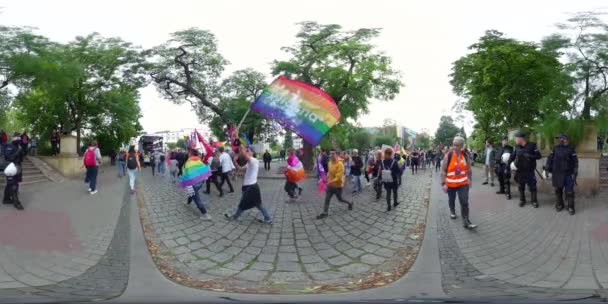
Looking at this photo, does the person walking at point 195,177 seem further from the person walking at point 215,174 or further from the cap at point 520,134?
the cap at point 520,134

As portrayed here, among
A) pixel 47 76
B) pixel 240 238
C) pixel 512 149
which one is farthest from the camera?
pixel 47 76

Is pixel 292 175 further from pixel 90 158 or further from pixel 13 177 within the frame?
pixel 13 177

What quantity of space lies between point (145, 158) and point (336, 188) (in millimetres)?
2556

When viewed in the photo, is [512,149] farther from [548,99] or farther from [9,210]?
[9,210]

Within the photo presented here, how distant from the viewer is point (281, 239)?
2.45 m

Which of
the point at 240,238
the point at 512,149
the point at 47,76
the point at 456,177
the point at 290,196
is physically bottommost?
the point at 240,238

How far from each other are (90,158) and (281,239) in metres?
2.84

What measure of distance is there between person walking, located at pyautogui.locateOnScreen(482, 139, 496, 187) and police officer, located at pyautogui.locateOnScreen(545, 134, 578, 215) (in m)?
0.59

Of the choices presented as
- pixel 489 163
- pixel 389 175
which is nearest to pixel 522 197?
pixel 489 163

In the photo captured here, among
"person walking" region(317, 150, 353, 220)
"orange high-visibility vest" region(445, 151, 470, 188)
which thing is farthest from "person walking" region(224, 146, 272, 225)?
"orange high-visibility vest" region(445, 151, 470, 188)

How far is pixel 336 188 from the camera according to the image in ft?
9.97

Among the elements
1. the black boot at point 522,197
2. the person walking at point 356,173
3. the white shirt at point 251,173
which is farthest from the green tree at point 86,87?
the black boot at point 522,197

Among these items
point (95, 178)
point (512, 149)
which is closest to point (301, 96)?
point (512, 149)

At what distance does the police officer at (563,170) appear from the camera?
2.93 meters
